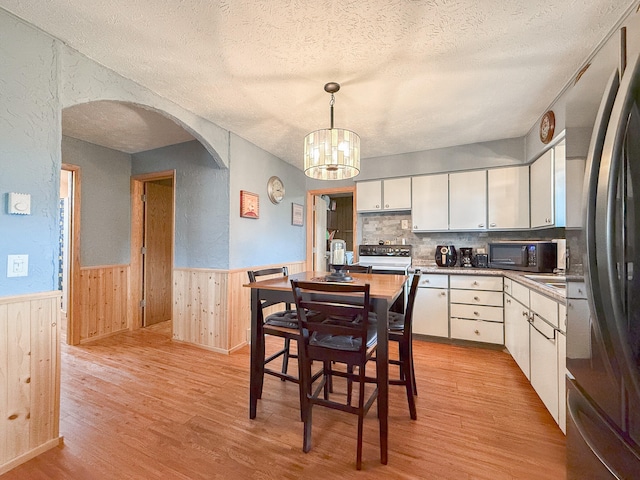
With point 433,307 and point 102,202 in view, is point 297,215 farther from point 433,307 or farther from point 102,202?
point 102,202

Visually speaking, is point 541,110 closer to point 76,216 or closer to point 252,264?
point 252,264

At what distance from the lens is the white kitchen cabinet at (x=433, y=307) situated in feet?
10.5

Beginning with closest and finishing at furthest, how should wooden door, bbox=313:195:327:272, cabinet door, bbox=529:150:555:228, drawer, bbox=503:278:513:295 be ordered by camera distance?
cabinet door, bbox=529:150:555:228
drawer, bbox=503:278:513:295
wooden door, bbox=313:195:327:272

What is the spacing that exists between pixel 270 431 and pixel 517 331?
2223 millimetres

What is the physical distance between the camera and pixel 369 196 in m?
3.97

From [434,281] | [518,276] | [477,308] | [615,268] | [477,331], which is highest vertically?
[615,268]

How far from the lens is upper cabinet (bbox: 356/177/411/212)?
3746 mm

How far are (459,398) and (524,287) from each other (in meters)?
1.04

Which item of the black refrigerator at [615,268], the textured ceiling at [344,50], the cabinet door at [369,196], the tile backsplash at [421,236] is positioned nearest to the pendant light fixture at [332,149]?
the textured ceiling at [344,50]

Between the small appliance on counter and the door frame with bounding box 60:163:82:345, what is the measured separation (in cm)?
426

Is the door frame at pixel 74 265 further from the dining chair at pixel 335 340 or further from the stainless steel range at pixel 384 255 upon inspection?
the stainless steel range at pixel 384 255

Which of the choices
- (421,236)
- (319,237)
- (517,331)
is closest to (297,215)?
(319,237)

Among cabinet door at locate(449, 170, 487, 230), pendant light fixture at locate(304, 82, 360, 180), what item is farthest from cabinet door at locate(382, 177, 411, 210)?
pendant light fixture at locate(304, 82, 360, 180)

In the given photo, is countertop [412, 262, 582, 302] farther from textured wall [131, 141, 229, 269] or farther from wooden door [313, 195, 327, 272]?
textured wall [131, 141, 229, 269]
